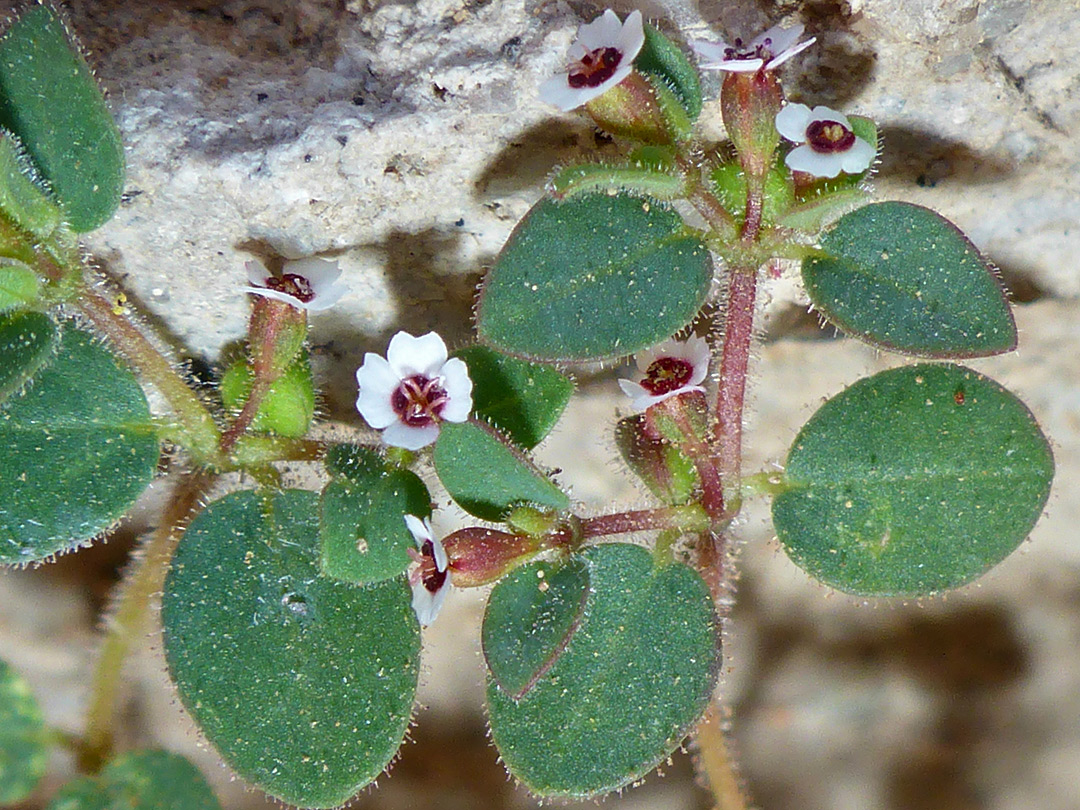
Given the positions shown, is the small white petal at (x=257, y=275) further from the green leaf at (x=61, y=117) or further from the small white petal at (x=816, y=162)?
the small white petal at (x=816, y=162)

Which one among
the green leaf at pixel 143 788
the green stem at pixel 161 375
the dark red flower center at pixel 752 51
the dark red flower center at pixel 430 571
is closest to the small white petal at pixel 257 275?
the green stem at pixel 161 375

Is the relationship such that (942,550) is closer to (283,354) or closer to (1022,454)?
(1022,454)

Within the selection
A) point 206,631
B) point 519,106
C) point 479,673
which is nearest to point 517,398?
point 519,106

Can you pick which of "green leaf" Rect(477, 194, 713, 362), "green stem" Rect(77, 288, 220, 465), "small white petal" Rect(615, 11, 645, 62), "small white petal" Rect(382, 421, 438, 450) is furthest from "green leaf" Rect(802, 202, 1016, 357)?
"green stem" Rect(77, 288, 220, 465)

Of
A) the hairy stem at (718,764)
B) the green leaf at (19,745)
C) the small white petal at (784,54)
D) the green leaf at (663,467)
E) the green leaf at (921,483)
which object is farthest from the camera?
the green leaf at (19,745)

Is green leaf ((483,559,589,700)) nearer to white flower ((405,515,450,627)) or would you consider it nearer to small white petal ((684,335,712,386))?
white flower ((405,515,450,627))

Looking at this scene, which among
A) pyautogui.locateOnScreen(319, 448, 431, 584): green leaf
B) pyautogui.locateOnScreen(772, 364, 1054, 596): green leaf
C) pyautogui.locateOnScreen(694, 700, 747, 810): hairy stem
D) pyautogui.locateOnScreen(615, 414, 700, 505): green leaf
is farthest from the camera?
pyautogui.locateOnScreen(694, 700, 747, 810): hairy stem

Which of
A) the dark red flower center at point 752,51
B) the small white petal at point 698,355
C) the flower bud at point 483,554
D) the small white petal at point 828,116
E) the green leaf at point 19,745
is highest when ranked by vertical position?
the dark red flower center at point 752,51
